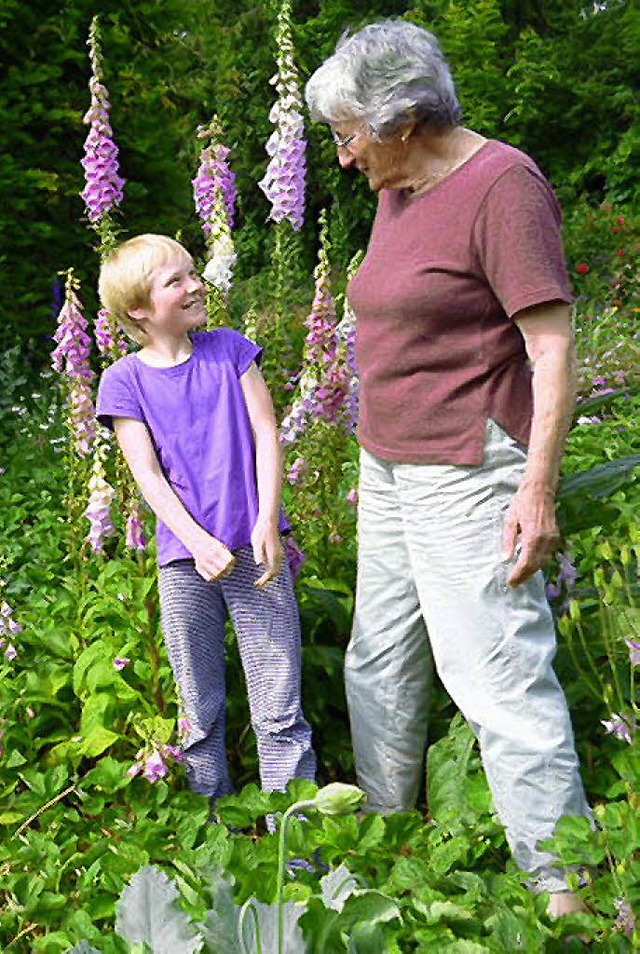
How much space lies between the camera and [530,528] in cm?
229

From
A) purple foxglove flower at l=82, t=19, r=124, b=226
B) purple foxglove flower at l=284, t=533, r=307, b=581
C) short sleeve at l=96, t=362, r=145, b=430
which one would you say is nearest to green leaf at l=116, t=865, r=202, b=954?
short sleeve at l=96, t=362, r=145, b=430

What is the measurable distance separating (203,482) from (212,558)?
0.63 feet

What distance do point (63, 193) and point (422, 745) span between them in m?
4.42

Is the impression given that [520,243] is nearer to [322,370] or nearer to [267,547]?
[267,547]

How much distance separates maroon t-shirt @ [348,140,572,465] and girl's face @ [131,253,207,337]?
0.36m

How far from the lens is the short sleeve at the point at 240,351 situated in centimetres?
275

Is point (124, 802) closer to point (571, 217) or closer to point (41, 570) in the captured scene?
point (41, 570)

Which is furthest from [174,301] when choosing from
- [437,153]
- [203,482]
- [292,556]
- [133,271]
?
[292,556]

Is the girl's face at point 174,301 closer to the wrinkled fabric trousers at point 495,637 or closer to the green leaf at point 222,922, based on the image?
the wrinkled fabric trousers at point 495,637

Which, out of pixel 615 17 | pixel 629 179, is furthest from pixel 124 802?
pixel 615 17

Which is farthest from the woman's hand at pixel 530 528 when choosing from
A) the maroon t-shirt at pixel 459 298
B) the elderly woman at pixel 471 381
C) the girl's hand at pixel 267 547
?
the girl's hand at pixel 267 547

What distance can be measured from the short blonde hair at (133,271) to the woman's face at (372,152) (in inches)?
17.8

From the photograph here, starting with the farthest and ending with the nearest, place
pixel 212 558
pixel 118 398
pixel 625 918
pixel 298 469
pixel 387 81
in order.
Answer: pixel 298 469 < pixel 118 398 < pixel 212 558 < pixel 387 81 < pixel 625 918

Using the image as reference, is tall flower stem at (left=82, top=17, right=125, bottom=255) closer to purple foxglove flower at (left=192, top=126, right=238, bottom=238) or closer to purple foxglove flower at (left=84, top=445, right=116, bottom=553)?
purple foxglove flower at (left=192, top=126, right=238, bottom=238)
